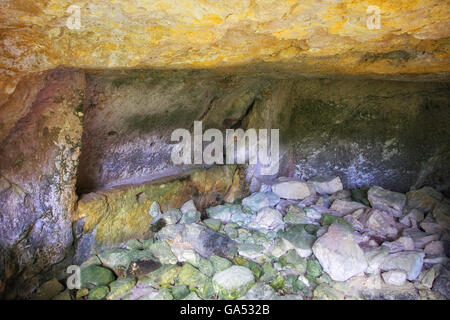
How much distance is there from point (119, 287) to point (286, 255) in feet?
3.77

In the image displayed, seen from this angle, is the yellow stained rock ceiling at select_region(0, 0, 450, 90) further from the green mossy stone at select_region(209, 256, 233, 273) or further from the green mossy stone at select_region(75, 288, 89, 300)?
the green mossy stone at select_region(209, 256, 233, 273)

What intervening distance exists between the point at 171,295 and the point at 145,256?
43cm

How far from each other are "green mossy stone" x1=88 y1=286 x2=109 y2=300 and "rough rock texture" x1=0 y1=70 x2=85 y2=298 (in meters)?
0.28

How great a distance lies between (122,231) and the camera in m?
2.22

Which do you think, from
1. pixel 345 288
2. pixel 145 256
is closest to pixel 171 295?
pixel 145 256

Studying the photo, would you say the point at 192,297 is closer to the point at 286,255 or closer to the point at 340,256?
the point at 286,255

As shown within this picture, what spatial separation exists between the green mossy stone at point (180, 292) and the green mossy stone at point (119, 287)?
0.28 metres

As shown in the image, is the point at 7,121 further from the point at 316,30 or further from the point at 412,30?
the point at 412,30

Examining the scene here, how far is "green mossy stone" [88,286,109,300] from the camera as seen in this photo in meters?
1.73

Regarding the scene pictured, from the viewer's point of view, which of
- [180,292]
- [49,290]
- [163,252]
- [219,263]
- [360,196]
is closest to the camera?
[49,290]

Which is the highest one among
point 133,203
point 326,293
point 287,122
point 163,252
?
point 287,122

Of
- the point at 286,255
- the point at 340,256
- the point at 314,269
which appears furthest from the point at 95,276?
the point at 340,256

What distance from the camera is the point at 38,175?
5.69ft

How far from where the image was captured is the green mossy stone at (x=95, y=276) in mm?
1817
